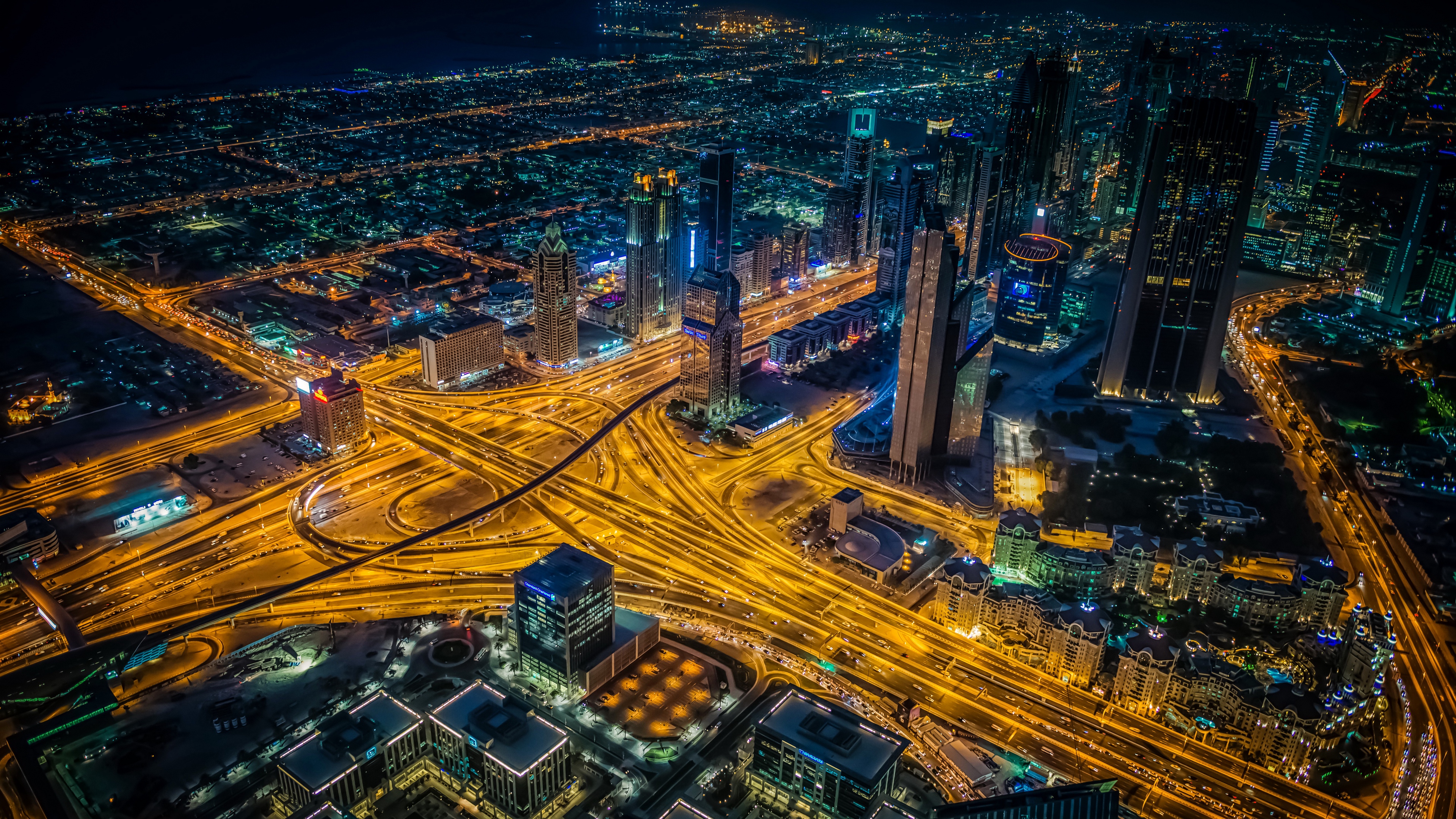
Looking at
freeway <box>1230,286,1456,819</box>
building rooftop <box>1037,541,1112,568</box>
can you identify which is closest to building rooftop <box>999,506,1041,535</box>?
building rooftop <box>1037,541,1112,568</box>

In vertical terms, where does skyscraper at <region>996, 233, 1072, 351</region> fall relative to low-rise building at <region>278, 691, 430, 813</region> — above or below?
above

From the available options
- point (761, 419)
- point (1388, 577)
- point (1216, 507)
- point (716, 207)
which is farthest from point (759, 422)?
point (1388, 577)

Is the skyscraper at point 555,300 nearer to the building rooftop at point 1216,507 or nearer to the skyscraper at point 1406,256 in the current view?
the building rooftop at point 1216,507

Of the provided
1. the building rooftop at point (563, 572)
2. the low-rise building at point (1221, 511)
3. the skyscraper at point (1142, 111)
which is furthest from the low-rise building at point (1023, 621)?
the skyscraper at point (1142, 111)

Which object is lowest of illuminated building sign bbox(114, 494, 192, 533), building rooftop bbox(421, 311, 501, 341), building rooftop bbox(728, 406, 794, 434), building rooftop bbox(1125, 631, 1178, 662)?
illuminated building sign bbox(114, 494, 192, 533)

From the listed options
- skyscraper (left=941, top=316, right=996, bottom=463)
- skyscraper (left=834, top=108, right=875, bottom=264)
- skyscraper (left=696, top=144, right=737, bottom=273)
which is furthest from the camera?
skyscraper (left=834, top=108, right=875, bottom=264)

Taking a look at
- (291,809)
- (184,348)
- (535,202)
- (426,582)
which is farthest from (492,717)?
(535,202)

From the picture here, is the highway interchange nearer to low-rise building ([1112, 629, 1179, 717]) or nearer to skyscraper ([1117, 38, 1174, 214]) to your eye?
low-rise building ([1112, 629, 1179, 717])
